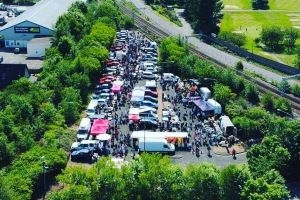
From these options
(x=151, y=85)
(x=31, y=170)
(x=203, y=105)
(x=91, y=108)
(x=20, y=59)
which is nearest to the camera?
(x=31, y=170)

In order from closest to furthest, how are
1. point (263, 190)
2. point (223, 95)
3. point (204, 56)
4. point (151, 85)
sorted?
point (263, 190) → point (223, 95) → point (151, 85) → point (204, 56)

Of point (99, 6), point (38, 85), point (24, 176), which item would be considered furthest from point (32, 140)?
point (99, 6)

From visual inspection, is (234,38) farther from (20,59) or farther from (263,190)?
(263,190)

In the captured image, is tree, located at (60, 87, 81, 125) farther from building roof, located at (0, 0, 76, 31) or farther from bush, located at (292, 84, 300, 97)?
building roof, located at (0, 0, 76, 31)

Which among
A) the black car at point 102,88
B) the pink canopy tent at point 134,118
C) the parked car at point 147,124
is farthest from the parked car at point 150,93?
the parked car at point 147,124

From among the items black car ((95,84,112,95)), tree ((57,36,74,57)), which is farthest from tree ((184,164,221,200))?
tree ((57,36,74,57))

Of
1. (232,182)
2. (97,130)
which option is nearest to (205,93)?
(97,130)
